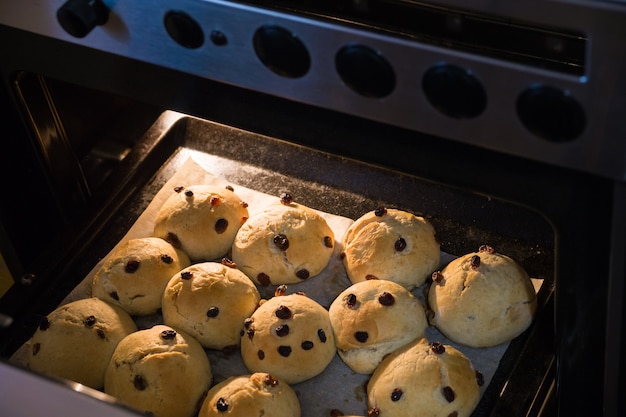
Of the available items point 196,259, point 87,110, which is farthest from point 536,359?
point 87,110

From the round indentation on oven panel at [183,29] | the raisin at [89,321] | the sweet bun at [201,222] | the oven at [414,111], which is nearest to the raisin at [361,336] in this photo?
the oven at [414,111]

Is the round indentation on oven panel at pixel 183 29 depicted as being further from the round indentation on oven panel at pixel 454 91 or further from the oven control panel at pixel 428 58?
the round indentation on oven panel at pixel 454 91

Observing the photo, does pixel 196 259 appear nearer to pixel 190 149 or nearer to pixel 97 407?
pixel 190 149

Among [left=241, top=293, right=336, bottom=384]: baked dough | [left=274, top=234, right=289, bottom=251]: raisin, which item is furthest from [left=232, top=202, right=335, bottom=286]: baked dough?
[left=241, top=293, right=336, bottom=384]: baked dough

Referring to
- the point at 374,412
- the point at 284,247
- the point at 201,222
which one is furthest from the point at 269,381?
the point at 201,222

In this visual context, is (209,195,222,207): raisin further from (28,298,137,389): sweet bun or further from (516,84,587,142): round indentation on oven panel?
(516,84,587,142): round indentation on oven panel

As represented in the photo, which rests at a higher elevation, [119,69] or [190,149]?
[119,69]

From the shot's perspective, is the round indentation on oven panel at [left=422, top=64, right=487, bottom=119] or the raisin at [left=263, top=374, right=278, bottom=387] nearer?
the round indentation on oven panel at [left=422, top=64, right=487, bottom=119]
